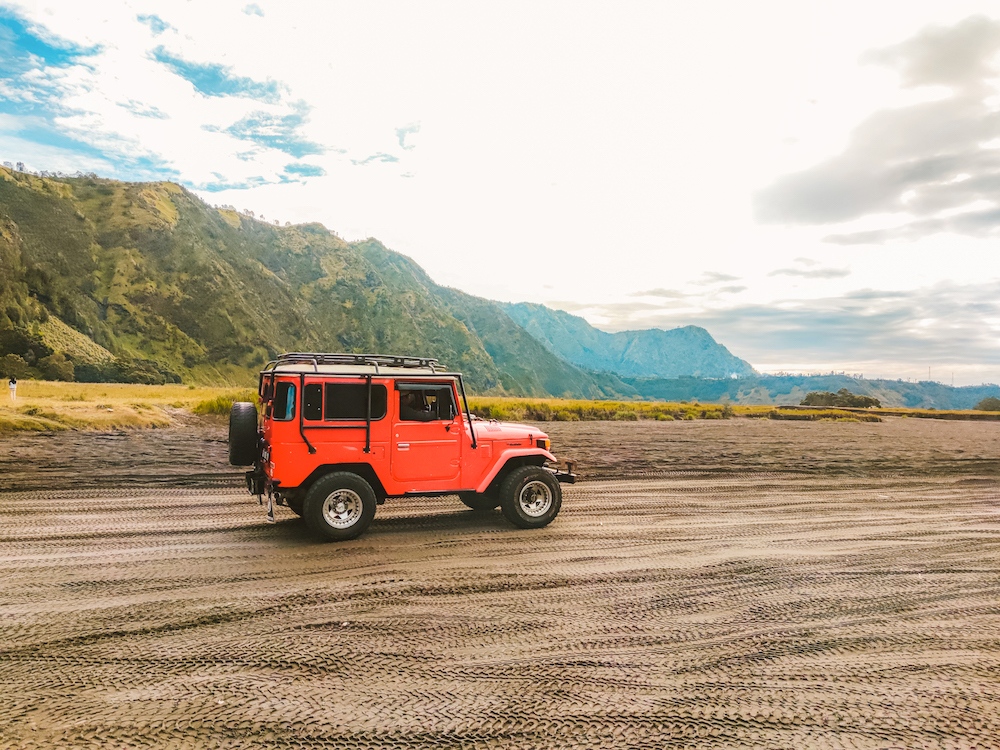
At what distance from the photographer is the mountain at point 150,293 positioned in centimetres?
9138

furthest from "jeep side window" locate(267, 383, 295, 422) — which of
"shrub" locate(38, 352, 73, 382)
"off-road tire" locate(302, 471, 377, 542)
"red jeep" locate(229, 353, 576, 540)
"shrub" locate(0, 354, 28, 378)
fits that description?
"shrub" locate(38, 352, 73, 382)

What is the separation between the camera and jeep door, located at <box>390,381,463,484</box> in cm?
889

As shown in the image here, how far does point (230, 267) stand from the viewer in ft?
428

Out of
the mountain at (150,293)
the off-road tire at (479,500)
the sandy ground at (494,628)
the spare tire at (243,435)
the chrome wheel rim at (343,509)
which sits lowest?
the sandy ground at (494,628)

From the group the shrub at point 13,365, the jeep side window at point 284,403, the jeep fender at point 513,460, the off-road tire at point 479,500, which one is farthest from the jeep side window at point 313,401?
the shrub at point 13,365

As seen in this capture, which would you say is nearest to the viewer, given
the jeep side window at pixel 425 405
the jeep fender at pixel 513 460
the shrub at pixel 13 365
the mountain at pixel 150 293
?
the jeep side window at pixel 425 405

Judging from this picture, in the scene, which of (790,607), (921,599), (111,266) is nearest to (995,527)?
(921,599)

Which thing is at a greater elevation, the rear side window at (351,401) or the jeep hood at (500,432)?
the rear side window at (351,401)

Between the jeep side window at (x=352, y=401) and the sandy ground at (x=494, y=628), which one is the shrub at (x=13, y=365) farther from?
the jeep side window at (x=352, y=401)

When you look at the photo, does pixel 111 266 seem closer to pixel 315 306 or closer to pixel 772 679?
pixel 315 306

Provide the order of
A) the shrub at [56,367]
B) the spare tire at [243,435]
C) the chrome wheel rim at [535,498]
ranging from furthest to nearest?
the shrub at [56,367] < the chrome wheel rim at [535,498] < the spare tire at [243,435]

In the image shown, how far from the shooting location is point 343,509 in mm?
8648

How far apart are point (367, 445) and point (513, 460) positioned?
2649mm

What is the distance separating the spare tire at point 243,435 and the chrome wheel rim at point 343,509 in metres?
1.68
